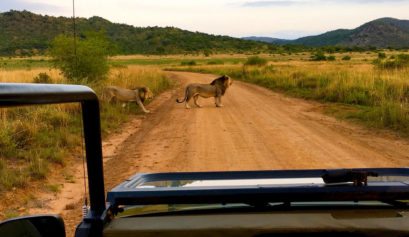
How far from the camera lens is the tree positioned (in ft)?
64.3

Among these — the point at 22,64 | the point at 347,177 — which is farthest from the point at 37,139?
the point at 22,64

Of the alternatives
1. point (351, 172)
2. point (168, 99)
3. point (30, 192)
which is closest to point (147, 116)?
point (168, 99)

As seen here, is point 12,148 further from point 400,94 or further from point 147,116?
point 400,94

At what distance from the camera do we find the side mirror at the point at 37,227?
2.01 meters

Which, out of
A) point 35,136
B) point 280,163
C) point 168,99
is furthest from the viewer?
point 168,99

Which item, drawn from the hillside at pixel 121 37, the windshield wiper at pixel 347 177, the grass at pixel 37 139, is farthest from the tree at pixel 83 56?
the hillside at pixel 121 37

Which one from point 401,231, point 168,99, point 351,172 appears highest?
point 351,172

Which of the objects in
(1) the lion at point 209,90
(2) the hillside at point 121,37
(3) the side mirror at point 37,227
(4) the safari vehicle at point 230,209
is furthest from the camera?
(2) the hillside at point 121,37

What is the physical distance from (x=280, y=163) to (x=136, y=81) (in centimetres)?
1692

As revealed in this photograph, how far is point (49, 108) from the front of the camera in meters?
13.3

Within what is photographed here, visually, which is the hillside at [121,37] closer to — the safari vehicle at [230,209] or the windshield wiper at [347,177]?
the safari vehicle at [230,209]

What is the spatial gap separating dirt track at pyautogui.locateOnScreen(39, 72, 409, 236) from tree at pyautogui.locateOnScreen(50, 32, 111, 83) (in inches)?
171

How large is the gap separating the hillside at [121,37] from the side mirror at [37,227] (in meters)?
68.9

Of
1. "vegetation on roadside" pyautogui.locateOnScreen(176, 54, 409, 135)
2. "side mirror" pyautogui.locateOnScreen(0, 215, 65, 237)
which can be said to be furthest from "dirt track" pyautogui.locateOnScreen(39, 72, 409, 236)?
"side mirror" pyautogui.locateOnScreen(0, 215, 65, 237)
